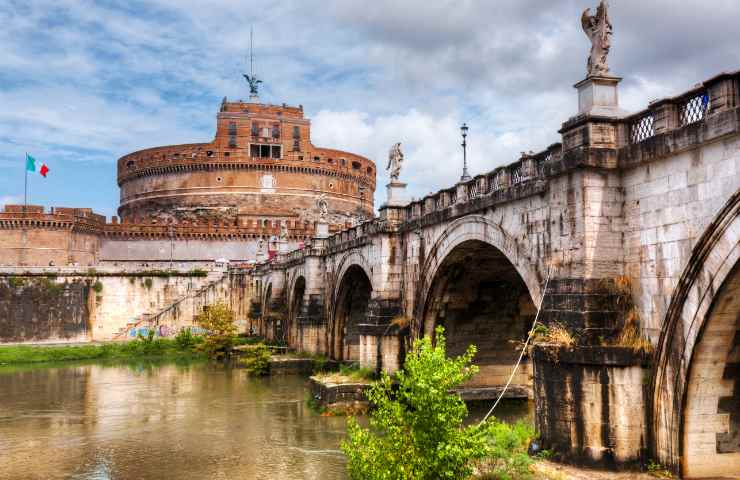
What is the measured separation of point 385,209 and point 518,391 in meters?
7.94

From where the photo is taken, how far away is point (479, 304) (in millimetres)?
22594

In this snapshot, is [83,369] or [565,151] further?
[83,369]

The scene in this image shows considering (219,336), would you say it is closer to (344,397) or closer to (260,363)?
(260,363)

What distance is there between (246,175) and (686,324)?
73.3m

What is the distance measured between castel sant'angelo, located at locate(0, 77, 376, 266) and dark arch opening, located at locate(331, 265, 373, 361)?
3658cm

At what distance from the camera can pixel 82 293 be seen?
5325cm

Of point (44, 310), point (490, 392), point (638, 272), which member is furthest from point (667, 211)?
point (44, 310)

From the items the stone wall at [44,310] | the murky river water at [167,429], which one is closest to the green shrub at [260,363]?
the murky river water at [167,429]

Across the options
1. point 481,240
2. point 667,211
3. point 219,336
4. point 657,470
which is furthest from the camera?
point 219,336

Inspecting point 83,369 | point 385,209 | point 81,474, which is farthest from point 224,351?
point 81,474

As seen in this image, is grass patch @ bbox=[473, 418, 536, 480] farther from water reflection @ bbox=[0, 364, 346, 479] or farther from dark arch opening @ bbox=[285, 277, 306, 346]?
dark arch opening @ bbox=[285, 277, 306, 346]

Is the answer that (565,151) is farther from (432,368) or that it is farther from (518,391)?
(518,391)

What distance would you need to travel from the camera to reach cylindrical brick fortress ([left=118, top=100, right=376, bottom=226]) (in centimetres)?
8062

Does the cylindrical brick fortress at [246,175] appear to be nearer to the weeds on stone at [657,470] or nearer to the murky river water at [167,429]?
the murky river water at [167,429]
